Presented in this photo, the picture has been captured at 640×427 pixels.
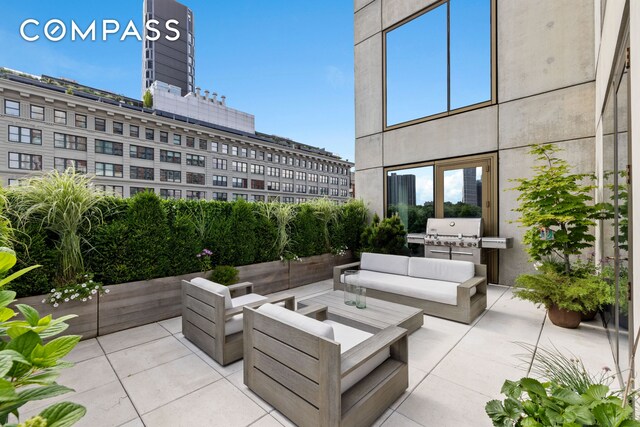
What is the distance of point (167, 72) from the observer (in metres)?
53.4

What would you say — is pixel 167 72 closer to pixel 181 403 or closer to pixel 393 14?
pixel 393 14

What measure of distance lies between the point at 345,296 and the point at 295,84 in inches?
936

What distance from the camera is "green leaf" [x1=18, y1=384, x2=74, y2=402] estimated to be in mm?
570

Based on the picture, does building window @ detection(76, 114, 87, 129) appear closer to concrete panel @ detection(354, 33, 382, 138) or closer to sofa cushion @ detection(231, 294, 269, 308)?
concrete panel @ detection(354, 33, 382, 138)

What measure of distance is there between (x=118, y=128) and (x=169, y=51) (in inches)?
1324

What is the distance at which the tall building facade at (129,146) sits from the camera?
24844 mm

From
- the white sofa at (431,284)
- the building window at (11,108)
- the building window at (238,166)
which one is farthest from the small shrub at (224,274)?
the building window at (238,166)

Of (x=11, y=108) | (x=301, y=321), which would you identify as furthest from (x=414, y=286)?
(x=11, y=108)

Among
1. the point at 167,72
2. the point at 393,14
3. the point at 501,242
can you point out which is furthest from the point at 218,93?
the point at 501,242

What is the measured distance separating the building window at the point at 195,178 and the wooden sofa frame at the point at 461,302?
34.4 m

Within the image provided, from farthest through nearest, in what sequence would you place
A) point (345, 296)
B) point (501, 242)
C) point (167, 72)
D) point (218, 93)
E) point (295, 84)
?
point (167, 72) → point (218, 93) → point (295, 84) → point (501, 242) → point (345, 296)

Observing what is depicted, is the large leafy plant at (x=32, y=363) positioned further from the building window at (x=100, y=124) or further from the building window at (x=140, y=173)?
the building window at (x=100, y=124)

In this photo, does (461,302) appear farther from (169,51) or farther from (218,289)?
(169,51)

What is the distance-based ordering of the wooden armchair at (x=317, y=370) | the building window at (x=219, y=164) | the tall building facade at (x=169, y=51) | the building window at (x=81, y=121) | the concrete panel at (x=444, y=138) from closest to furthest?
1. the wooden armchair at (x=317, y=370)
2. the concrete panel at (x=444, y=138)
3. the building window at (x=81, y=121)
4. the building window at (x=219, y=164)
5. the tall building facade at (x=169, y=51)
